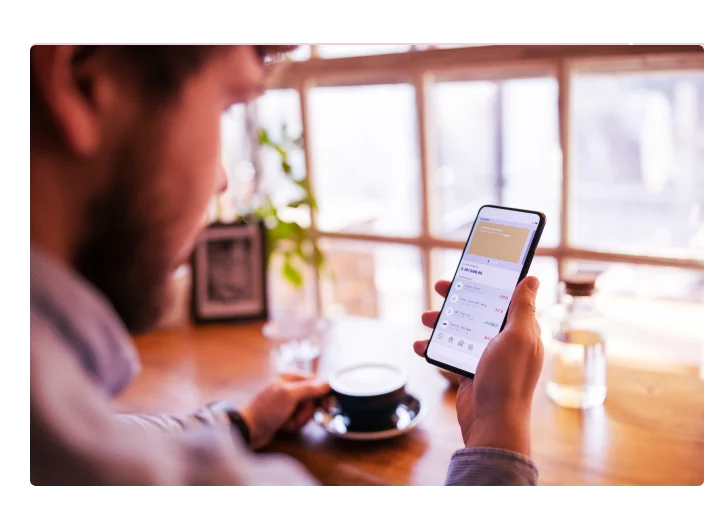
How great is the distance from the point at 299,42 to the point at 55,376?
0.48 m

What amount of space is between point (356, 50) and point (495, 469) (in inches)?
47.1

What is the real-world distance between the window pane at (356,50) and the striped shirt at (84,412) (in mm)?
1149

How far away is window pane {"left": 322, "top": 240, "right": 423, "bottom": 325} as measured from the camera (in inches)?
69.8

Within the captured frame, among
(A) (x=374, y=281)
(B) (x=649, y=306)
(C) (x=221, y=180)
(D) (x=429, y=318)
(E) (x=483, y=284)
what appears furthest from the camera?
(A) (x=374, y=281)

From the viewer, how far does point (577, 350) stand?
1.09 metres

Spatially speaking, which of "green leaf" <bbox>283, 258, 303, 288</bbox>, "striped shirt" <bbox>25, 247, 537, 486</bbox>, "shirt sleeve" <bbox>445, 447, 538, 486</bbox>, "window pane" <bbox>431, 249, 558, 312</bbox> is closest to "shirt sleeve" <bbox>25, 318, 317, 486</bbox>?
"striped shirt" <bbox>25, 247, 537, 486</bbox>

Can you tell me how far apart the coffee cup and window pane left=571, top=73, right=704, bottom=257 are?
638mm

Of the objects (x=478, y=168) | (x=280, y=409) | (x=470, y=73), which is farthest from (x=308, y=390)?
(x=478, y=168)

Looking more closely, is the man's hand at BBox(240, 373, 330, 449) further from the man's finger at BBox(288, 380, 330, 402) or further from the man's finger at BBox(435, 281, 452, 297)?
the man's finger at BBox(435, 281, 452, 297)

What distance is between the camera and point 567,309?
3.65 ft

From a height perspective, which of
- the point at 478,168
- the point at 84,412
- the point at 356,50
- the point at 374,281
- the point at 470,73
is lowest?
the point at 84,412

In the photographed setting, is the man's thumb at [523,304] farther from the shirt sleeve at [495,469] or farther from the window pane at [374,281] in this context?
the window pane at [374,281]

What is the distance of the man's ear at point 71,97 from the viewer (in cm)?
53

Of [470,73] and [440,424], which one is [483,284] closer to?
[440,424]
